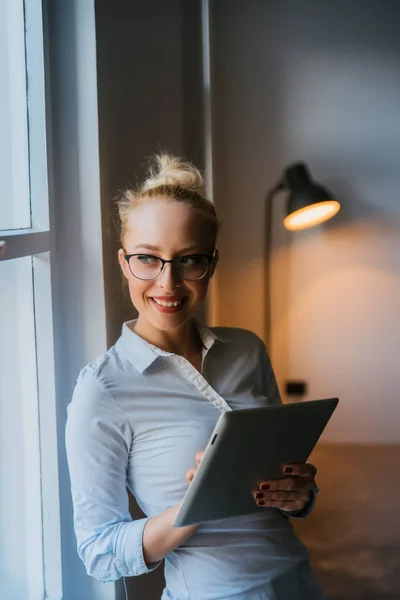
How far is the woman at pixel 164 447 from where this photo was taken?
1.04 m

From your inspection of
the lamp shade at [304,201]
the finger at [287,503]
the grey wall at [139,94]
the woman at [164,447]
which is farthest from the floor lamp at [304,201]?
the finger at [287,503]

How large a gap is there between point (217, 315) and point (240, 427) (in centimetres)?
131

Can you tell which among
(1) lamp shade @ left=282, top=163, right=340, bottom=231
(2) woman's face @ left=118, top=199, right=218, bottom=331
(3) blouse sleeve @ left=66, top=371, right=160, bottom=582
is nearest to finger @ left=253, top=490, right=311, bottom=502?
(3) blouse sleeve @ left=66, top=371, right=160, bottom=582

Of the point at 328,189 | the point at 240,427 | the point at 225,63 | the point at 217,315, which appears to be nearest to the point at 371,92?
the point at 328,189

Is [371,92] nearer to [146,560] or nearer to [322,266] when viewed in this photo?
[322,266]

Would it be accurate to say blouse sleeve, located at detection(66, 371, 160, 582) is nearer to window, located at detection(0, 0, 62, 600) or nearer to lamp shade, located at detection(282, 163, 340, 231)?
window, located at detection(0, 0, 62, 600)

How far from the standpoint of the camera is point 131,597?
4.68 feet

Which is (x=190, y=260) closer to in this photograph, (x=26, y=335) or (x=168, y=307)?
(x=168, y=307)

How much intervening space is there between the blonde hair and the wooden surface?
119cm

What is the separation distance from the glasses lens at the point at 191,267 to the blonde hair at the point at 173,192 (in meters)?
0.08

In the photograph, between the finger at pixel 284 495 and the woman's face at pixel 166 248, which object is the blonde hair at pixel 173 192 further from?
the finger at pixel 284 495

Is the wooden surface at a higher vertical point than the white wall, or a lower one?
lower

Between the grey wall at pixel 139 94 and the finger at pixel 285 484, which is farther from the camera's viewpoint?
the grey wall at pixel 139 94

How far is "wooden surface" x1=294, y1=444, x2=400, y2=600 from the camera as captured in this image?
213 cm
